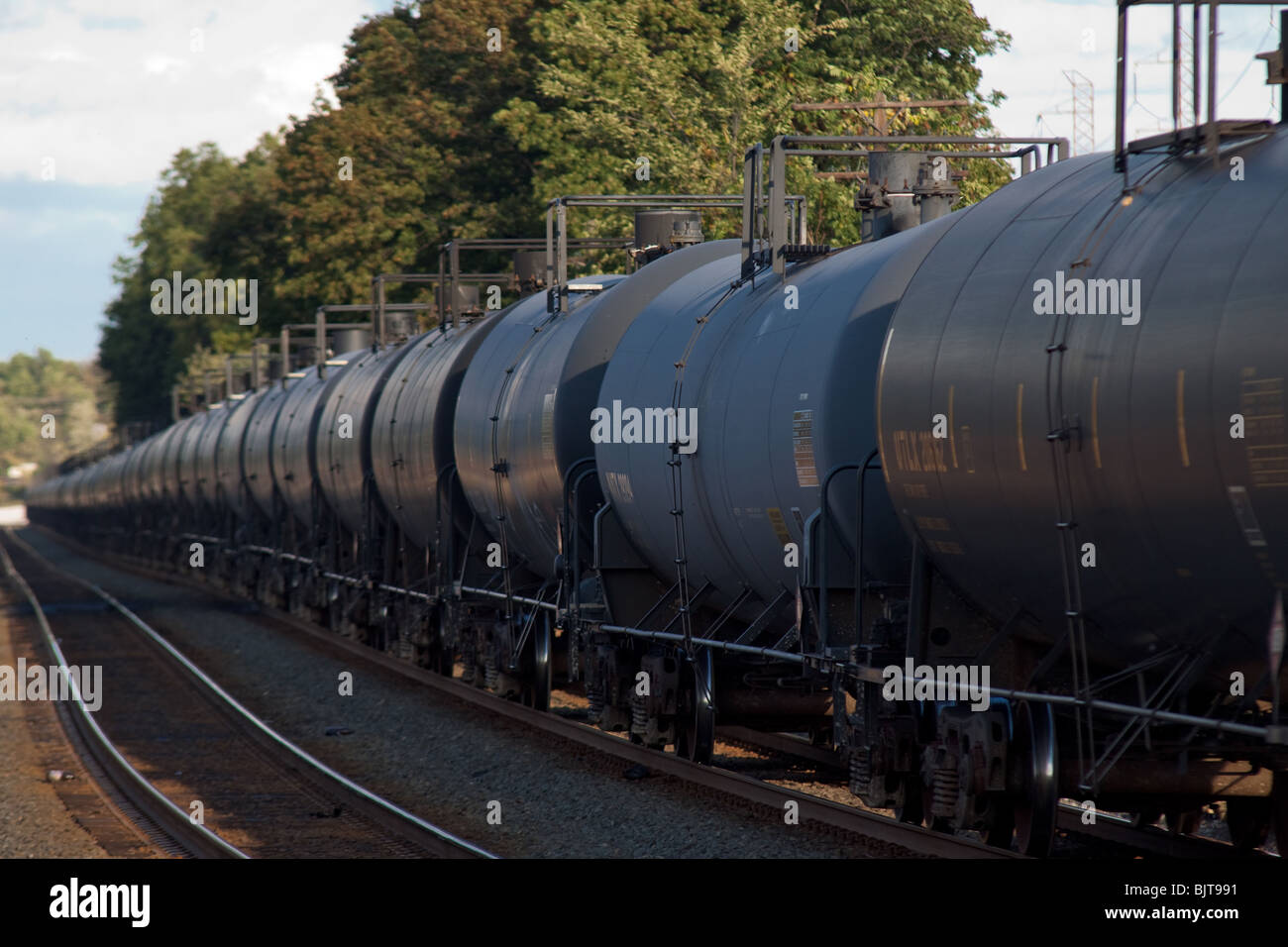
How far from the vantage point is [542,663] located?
18.0 metres

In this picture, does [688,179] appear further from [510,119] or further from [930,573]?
[930,573]

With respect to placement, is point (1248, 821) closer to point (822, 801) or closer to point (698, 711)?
point (822, 801)

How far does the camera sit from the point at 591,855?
11.4m

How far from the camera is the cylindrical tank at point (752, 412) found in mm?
10141

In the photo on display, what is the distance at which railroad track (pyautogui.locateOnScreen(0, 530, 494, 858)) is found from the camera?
12.5 metres

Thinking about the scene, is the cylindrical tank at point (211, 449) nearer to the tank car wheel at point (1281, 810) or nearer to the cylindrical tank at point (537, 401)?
the cylindrical tank at point (537, 401)

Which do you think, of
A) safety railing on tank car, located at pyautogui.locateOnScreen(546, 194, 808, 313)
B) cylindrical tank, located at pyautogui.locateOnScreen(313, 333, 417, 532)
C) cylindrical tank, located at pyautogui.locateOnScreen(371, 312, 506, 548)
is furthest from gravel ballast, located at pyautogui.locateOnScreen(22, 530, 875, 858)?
safety railing on tank car, located at pyautogui.locateOnScreen(546, 194, 808, 313)

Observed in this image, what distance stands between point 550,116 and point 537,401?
23.3 metres

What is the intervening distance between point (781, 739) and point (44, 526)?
12698 cm

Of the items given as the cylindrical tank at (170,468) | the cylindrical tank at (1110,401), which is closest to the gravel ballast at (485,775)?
the cylindrical tank at (1110,401)

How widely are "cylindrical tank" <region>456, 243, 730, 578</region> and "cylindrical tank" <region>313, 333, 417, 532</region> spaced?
5064mm

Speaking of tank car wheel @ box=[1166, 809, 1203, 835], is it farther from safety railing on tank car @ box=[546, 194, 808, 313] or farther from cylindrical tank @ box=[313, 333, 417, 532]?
cylindrical tank @ box=[313, 333, 417, 532]

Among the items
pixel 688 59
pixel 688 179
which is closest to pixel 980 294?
pixel 688 179

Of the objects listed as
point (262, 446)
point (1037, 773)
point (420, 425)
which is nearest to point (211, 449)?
point (262, 446)
